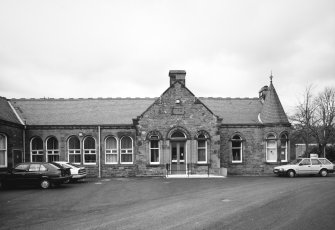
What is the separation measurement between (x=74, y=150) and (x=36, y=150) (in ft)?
10.2

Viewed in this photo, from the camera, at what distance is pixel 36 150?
27047mm

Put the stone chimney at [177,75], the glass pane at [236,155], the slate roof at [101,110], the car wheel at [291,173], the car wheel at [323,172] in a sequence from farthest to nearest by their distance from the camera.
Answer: the glass pane at [236,155], the slate roof at [101,110], the stone chimney at [177,75], the car wheel at [323,172], the car wheel at [291,173]

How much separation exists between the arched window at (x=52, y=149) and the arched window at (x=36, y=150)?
0.62 m

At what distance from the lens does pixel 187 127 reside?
26.2 m

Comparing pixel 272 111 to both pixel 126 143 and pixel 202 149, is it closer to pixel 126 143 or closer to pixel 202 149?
pixel 202 149

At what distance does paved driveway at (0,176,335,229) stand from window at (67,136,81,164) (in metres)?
11.3

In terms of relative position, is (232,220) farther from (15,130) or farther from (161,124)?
(15,130)

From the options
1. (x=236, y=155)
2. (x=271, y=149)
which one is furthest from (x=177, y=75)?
(x=271, y=149)

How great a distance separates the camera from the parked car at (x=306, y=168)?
81.1 feet

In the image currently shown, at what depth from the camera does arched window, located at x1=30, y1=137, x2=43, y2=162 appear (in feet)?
88.4

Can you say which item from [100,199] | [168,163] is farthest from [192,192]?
[168,163]

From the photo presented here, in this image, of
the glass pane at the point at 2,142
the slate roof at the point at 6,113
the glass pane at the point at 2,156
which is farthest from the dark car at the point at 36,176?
the slate roof at the point at 6,113

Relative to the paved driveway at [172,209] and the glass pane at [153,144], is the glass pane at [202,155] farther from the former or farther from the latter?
the paved driveway at [172,209]

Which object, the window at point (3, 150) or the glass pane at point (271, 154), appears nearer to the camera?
the window at point (3, 150)
